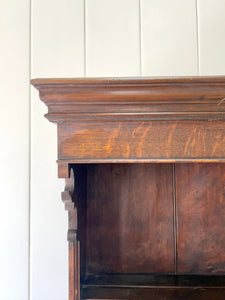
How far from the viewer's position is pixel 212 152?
54cm

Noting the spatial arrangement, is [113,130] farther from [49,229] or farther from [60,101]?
[49,229]

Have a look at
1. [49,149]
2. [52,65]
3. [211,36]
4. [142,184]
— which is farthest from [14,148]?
[211,36]

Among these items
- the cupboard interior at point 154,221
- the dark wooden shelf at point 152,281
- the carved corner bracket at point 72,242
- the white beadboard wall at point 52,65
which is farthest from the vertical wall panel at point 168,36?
the dark wooden shelf at point 152,281

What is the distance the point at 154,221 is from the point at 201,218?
0.43 feet

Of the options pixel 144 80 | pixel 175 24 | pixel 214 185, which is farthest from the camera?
pixel 175 24

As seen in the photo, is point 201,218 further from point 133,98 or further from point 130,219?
point 133,98

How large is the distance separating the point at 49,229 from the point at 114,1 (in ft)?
2.45

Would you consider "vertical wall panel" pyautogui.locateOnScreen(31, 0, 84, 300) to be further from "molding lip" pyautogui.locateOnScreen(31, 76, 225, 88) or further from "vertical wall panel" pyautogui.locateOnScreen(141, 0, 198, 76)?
"molding lip" pyautogui.locateOnScreen(31, 76, 225, 88)

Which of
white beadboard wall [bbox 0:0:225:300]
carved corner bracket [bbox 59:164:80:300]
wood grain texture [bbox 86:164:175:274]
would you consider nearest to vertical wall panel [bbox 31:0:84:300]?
white beadboard wall [bbox 0:0:225:300]

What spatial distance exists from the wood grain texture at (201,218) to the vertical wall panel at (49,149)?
354 millimetres

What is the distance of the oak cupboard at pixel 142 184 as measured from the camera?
20.3 inches

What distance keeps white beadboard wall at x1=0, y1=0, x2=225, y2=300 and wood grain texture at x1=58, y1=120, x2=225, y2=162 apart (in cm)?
36

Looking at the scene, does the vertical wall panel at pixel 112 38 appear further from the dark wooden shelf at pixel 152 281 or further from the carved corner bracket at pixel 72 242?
the dark wooden shelf at pixel 152 281

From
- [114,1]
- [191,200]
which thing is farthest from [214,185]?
[114,1]
